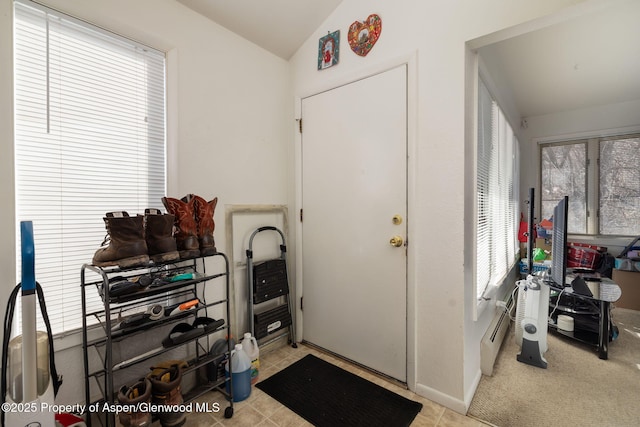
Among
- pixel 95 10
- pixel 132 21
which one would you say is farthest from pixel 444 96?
pixel 95 10

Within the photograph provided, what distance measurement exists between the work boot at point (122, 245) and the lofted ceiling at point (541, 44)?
4.70 ft

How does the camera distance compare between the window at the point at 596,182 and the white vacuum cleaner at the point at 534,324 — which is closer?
the white vacuum cleaner at the point at 534,324

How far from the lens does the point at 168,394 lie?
1306 mm

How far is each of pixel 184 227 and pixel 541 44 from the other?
300cm

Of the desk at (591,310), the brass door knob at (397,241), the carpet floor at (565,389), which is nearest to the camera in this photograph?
the carpet floor at (565,389)

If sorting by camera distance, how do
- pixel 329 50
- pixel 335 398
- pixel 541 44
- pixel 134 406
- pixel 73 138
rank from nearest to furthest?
pixel 134 406, pixel 73 138, pixel 335 398, pixel 329 50, pixel 541 44

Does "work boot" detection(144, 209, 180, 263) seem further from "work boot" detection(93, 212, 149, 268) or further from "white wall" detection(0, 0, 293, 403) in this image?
"white wall" detection(0, 0, 293, 403)

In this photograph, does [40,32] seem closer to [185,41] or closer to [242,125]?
[185,41]

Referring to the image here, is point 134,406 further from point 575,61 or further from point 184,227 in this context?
point 575,61

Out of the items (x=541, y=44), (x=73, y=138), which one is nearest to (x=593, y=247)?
(x=541, y=44)

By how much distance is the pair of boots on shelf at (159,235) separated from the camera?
120 centimetres

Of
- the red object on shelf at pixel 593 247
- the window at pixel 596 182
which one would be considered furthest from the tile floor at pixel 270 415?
the window at pixel 596 182

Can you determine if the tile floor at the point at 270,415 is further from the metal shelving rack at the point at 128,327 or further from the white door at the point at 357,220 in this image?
the white door at the point at 357,220

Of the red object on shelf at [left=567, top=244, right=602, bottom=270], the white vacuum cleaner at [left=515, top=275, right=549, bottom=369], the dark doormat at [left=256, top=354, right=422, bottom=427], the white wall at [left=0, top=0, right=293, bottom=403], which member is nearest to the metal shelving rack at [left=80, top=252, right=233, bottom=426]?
the white wall at [left=0, top=0, right=293, bottom=403]
